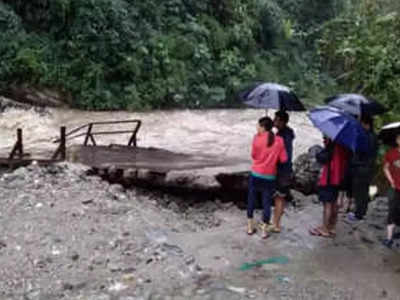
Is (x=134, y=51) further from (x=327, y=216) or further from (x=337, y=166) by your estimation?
Result: (x=337, y=166)

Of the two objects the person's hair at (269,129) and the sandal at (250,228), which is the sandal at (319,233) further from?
the person's hair at (269,129)

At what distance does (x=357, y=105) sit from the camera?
691 cm

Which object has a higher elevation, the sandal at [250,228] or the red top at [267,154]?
the red top at [267,154]

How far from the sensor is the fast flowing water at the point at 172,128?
14.8 metres

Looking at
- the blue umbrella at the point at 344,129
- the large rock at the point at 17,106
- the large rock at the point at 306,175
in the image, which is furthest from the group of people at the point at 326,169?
the large rock at the point at 17,106

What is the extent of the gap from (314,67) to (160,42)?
9.77 metres

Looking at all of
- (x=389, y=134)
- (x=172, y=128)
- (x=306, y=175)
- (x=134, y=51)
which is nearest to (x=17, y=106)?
(x=134, y=51)

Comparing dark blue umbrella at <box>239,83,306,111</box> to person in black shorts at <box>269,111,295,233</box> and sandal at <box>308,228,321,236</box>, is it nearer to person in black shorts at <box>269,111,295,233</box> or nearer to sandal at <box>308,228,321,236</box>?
person in black shorts at <box>269,111,295,233</box>

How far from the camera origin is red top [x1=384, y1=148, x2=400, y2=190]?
6566 mm

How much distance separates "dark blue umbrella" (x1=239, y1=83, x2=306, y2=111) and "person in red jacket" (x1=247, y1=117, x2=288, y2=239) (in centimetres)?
32

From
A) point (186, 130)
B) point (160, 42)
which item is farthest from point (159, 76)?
point (186, 130)

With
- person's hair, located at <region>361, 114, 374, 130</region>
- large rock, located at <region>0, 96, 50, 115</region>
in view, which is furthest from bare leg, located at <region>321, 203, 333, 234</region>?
large rock, located at <region>0, 96, 50, 115</region>

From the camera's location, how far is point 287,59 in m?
27.4

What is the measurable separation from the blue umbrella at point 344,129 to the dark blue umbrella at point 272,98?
0.50 m
